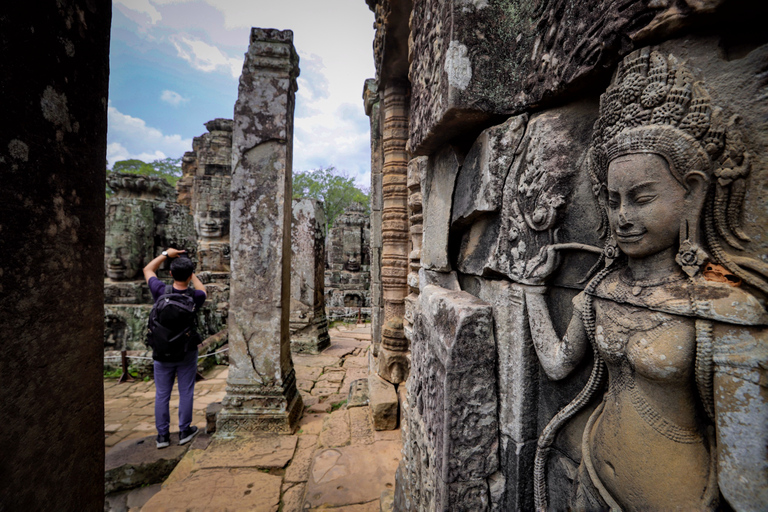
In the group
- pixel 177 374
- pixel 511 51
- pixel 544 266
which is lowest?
pixel 177 374

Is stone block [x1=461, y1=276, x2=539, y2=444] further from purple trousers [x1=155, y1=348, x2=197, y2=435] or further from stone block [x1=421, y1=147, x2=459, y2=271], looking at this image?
purple trousers [x1=155, y1=348, x2=197, y2=435]

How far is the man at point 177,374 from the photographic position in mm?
3260

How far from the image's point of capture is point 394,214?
12.6 ft

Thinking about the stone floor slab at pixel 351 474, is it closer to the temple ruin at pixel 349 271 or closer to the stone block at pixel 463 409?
the stone block at pixel 463 409

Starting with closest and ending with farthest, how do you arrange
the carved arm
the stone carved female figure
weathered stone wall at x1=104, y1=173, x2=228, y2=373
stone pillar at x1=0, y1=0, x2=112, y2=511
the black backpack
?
1. the stone carved female figure
2. stone pillar at x1=0, y1=0, x2=112, y2=511
3. the carved arm
4. the black backpack
5. weathered stone wall at x1=104, y1=173, x2=228, y2=373

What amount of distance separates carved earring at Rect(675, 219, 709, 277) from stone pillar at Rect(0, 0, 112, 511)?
1.66 metres

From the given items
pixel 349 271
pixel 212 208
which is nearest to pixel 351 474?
pixel 349 271

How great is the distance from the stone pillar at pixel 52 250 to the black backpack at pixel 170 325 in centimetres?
227

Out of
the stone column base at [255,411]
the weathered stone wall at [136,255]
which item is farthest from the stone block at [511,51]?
the weathered stone wall at [136,255]

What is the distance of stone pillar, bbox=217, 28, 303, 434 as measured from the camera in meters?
3.28

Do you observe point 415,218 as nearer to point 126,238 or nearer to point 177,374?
point 177,374

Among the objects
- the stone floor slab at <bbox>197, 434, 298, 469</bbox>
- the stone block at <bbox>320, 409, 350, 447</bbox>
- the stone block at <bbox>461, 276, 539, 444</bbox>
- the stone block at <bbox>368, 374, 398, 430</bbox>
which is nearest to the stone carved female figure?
the stone block at <bbox>461, 276, 539, 444</bbox>

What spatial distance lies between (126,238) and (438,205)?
7507 mm

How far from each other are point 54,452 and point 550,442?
1586 millimetres
